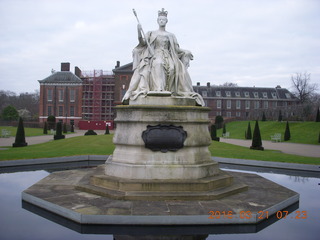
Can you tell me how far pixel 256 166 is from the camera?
12500mm

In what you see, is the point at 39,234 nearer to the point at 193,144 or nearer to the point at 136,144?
the point at 136,144

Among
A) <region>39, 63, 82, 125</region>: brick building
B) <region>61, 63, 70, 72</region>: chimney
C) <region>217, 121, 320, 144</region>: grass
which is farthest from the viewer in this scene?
<region>61, 63, 70, 72</region>: chimney

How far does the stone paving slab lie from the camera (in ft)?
16.5

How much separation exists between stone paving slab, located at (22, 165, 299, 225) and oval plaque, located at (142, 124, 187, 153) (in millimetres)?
1350

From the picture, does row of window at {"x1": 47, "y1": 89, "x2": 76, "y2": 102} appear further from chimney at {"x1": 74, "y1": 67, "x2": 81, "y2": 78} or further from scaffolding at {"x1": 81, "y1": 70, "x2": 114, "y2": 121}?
chimney at {"x1": 74, "y1": 67, "x2": 81, "y2": 78}

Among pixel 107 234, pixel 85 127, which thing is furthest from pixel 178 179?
pixel 85 127

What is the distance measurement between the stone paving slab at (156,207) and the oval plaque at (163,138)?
135cm

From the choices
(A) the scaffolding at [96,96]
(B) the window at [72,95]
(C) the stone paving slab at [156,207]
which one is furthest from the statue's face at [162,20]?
(B) the window at [72,95]

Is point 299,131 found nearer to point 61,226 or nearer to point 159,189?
point 159,189

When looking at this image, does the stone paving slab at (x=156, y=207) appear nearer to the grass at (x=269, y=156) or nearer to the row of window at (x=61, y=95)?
the grass at (x=269, y=156)


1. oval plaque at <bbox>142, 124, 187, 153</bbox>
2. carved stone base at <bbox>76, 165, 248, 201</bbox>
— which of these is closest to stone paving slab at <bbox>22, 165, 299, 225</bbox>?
carved stone base at <bbox>76, 165, 248, 201</bbox>

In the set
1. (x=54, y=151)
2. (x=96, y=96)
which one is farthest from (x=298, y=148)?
(x=96, y=96)

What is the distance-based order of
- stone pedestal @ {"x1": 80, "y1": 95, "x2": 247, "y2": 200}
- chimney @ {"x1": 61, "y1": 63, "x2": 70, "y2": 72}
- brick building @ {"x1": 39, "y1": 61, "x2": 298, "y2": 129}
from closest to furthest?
stone pedestal @ {"x1": 80, "y1": 95, "x2": 247, "y2": 200} < brick building @ {"x1": 39, "y1": 61, "x2": 298, "y2": 129} < chimney @ {"x1": 61, "y1": 63, "x2": 70, "y2": 72}

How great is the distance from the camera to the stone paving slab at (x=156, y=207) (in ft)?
16.5
